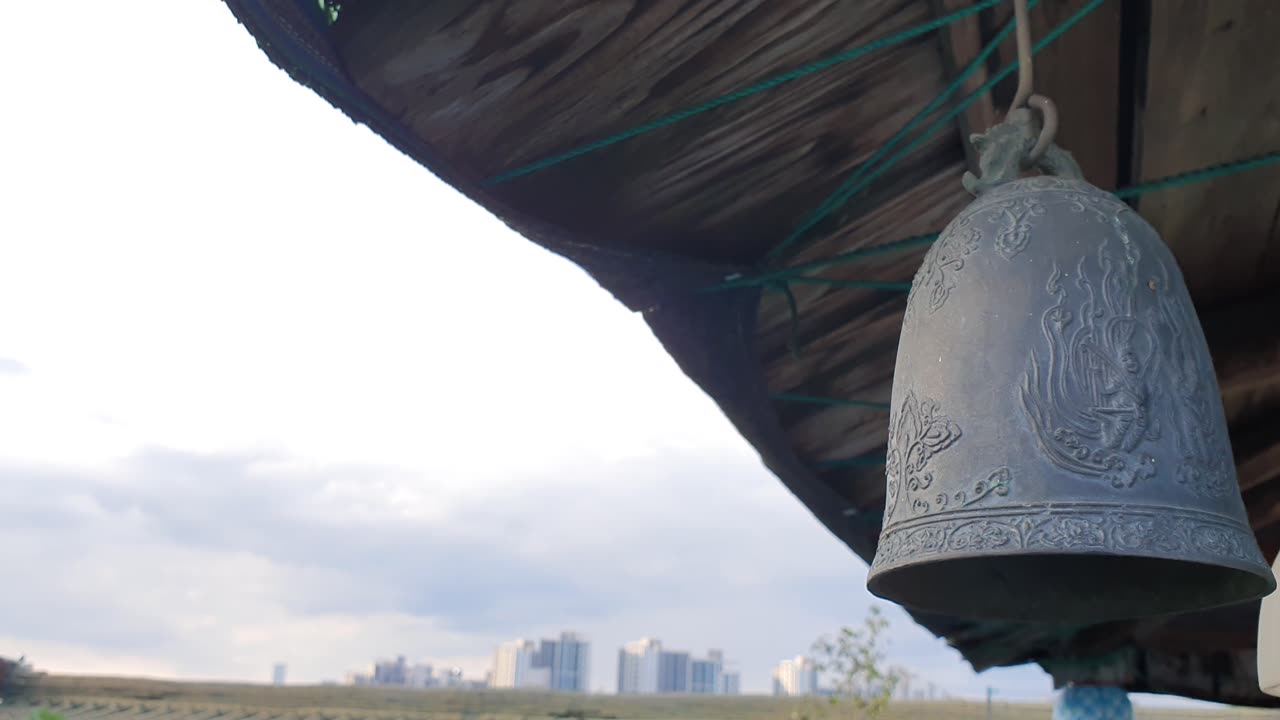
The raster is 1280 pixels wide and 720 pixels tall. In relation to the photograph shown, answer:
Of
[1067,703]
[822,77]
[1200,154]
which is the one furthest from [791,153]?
[1067,703]

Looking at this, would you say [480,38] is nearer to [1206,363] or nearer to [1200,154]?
[1206,363]

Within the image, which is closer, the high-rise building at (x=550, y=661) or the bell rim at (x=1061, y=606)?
the bell rim at (x=1061, y=606)

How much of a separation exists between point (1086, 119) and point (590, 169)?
115 cm

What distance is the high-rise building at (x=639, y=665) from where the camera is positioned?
90.6ft

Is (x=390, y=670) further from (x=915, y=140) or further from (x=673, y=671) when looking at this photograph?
(x=915, y=140)

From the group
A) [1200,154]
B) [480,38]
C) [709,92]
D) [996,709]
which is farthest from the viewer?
[996,709]

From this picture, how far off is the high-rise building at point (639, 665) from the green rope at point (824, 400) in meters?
24.7

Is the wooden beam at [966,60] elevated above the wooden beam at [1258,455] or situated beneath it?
elevated above

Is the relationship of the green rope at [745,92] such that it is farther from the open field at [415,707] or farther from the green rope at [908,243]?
the open field at [415,707]

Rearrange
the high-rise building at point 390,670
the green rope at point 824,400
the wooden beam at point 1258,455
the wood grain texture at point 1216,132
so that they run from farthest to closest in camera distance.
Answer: the high-rise building at point 390,670 → the wooden beam at point 1258,455 → the green rope at point 824,400 → the wood grain texture at point 1216,132

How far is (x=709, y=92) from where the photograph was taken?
227 centimetres

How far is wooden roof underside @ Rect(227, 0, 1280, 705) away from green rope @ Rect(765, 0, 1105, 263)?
0.12ft

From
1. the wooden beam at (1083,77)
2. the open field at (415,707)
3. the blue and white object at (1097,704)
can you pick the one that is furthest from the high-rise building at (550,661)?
the wooden beam at (1083,77)

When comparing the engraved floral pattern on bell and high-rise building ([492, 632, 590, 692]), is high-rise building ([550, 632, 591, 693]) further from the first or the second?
the engraved floral pattern on bell
